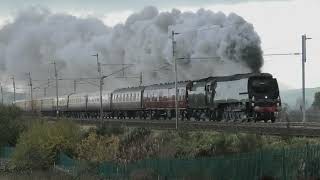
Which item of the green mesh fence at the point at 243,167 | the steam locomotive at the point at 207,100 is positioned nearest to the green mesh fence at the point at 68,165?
the green mesh fence at the point at 243,167

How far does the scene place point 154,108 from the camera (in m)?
66.1

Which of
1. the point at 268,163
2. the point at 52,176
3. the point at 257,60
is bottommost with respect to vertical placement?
the point at 52,176

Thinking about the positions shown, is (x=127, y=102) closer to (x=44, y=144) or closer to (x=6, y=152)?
(x=6, y=152)

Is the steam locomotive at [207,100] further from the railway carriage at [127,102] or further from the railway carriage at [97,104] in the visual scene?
the railway carriage at [97,104]

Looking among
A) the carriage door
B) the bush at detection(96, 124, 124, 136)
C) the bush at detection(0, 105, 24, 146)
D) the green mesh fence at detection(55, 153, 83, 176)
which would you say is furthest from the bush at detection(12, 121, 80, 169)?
the bush at detection(0, 105, 24, 146)

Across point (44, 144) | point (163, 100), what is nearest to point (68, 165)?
point (44, 144)

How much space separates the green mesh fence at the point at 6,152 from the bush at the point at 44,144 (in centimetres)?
398

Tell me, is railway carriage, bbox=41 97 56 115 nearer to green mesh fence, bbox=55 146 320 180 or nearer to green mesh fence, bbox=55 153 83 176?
green mesh fence, bbox=55 153 83 176

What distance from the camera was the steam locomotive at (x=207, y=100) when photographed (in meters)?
47.0

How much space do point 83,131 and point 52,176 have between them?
51.6ft

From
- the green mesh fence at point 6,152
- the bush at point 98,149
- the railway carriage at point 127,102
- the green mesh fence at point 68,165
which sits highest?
the railway carriage at point 127,102

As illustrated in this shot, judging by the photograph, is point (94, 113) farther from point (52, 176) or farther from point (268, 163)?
point (268, 163)

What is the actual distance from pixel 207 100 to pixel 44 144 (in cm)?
1373

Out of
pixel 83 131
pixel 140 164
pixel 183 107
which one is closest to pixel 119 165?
pixel 140 164
